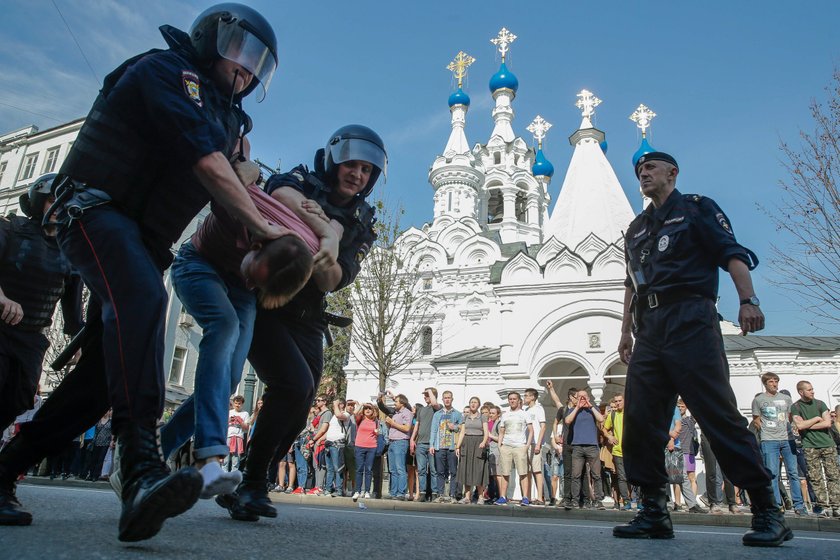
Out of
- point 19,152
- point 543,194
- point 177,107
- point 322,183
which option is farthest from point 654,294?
point 543,194

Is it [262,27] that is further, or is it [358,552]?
[262,27]

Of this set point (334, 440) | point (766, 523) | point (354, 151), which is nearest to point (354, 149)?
point (354, 151)

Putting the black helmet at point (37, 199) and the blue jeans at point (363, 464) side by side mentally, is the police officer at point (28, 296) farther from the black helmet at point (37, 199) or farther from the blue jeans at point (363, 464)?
the blue jeans at point (363, 464)

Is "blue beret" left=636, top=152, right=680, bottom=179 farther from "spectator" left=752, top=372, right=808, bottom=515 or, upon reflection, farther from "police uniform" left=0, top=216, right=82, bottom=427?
"spectator" left=752, top=372, right=808, bottom=515

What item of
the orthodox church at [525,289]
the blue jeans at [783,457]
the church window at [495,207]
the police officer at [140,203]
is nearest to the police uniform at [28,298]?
the police officer at [140,203]

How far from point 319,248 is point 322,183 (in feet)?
2.69

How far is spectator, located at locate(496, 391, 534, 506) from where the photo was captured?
39.2 feet

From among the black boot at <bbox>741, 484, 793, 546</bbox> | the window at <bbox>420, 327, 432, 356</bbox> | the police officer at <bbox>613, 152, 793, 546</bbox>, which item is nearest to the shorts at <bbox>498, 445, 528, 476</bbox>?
the police officer at <bbox>613, 152, 793, 546</bbox>

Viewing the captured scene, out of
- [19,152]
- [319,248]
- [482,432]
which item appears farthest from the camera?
[19,152]

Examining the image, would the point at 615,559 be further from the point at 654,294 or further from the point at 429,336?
the point at 429,336

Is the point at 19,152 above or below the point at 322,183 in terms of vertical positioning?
above

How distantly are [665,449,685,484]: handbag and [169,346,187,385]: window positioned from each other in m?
30.0

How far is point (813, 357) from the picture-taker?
951 inches

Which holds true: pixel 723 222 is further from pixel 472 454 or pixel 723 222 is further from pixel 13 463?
pixel 472 454
